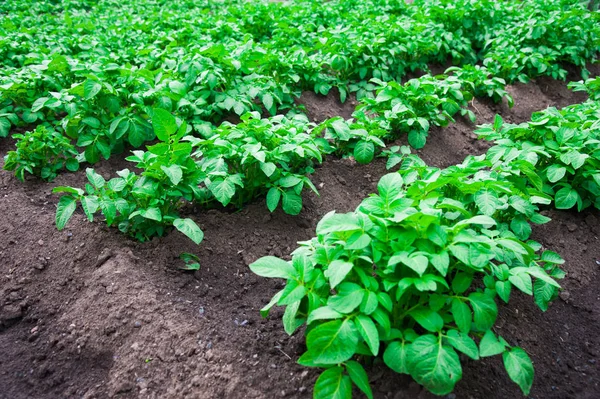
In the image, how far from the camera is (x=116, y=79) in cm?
345

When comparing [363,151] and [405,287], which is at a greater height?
[405,287]

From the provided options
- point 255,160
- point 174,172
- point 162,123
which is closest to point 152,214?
point 174,172

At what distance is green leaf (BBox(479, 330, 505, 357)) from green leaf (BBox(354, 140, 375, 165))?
1649 mm

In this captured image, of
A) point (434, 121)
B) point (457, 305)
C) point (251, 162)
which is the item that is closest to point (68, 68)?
point (251, 162)

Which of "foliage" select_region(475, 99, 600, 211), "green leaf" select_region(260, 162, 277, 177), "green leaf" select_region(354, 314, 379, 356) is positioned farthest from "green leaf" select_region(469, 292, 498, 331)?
"green leaf" select_region(260, 162, 277, 177)

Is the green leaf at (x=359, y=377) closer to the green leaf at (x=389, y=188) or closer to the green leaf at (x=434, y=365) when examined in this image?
the green leaf at (x=434, y=365)

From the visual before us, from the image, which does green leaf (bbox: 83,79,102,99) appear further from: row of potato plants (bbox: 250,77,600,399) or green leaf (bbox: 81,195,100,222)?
row of potato plants (bbox: 250,77,600,399)

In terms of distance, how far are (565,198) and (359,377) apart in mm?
1936

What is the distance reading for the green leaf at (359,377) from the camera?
1610 mm

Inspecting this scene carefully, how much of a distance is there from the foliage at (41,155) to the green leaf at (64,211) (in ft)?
2.92

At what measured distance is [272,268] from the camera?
182 cm

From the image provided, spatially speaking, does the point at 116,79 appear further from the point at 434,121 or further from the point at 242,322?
the point at 434,121

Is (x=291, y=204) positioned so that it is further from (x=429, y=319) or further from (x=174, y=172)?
(x=429, y=319)

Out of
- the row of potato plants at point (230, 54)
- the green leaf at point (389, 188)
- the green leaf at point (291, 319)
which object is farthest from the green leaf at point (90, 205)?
the green leaf at point (389, 188)
